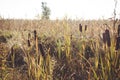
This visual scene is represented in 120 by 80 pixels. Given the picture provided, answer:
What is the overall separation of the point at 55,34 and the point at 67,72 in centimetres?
172

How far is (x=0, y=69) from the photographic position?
3.33 meters

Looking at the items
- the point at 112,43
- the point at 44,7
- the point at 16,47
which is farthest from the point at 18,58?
the point at 44,7

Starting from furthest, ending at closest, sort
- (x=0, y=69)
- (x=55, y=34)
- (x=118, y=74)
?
1. (x=55, y=34)
2. (x=0, y=69)
3. (x=118, y=74)

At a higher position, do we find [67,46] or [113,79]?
[67,46]

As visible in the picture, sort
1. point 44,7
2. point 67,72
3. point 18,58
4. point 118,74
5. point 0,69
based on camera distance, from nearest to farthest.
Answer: point 118,74 → point 0,69 → point 67,72 → point 18,58 → point 44,7

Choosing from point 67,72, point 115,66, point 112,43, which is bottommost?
point 67,72

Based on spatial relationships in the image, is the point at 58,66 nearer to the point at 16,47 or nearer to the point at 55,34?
the point at 16,47

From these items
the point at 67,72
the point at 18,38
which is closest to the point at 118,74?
the point at 67,72

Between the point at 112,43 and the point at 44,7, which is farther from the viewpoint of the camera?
the point at 44,7

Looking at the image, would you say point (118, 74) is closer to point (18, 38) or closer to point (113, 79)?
point (113, 79)

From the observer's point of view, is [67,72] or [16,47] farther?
[16,47]

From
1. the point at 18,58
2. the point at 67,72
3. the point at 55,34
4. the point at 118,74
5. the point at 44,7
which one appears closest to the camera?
the point at 118,74

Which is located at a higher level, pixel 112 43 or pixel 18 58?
pixel 112 43

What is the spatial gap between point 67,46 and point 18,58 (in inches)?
45.4
